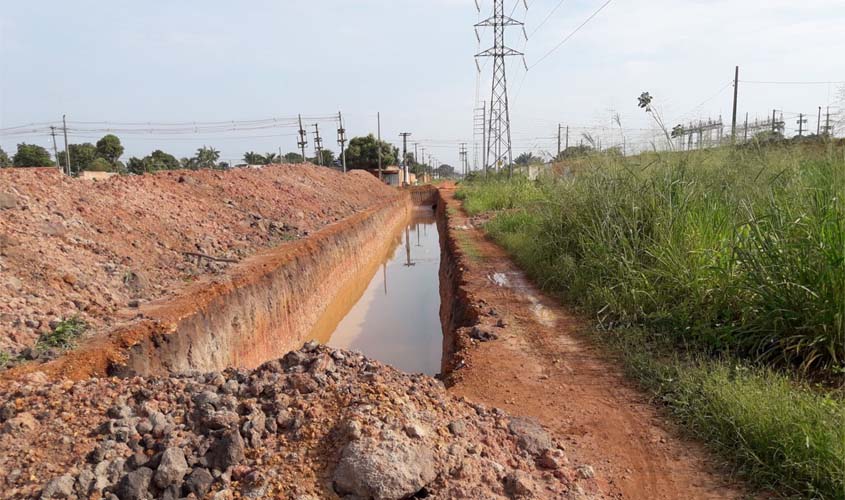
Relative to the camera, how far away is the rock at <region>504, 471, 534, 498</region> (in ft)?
8.77

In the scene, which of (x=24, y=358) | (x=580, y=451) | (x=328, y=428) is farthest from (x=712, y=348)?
(x=24, y=358)

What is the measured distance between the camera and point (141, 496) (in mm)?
2604

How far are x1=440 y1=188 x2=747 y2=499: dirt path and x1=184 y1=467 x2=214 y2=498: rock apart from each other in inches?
80.4

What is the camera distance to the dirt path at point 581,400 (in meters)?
3.03

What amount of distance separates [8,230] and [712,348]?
319 inches

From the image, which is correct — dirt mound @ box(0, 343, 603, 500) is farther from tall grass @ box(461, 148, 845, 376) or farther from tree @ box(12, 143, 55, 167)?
tree @ box(12, 143, 55, 167)

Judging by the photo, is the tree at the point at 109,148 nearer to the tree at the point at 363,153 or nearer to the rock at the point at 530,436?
the tree at the point at 363,153

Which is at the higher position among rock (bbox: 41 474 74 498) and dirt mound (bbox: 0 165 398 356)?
dirt mound (bbox: 0 165 398 356)

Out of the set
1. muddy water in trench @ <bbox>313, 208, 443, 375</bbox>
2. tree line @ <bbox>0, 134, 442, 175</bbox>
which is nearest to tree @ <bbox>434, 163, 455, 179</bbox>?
tree line @ <bbox>0, 134, 442, 175</bbox>

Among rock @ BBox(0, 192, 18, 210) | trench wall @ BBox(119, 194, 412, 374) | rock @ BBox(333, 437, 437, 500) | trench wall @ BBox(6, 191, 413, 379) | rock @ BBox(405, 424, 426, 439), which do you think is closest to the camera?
rock @ BBox(333, 437, 437, 500)

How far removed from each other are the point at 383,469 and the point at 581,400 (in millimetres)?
2073

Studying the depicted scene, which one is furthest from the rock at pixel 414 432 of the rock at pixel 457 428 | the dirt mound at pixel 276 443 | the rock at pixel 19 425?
the rock at pixel 19 425

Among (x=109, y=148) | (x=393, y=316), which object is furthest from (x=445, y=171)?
(x=393, y=316)

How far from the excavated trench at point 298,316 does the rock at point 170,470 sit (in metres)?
2.68
